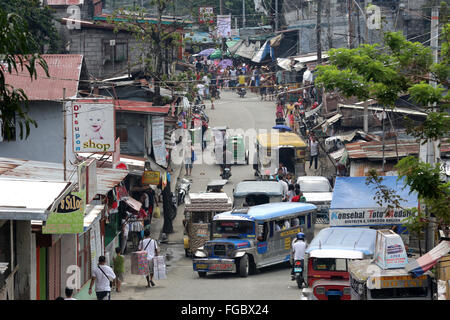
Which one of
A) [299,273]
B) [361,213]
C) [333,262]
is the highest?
[361,213]

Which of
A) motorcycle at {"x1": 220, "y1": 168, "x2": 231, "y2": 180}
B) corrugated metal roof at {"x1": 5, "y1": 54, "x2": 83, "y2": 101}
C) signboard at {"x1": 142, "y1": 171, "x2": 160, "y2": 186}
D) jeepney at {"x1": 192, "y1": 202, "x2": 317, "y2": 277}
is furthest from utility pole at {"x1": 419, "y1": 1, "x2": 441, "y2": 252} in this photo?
motorcycle at {"x1": 220, "y1": 168, "x2": 231, "y2": 180}

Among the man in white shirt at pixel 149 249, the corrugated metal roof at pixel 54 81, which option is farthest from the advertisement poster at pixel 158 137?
the man in white shirt at pixel 149 249

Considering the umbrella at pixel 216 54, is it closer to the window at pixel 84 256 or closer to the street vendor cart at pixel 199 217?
the street vendor cart at pixel 199 217

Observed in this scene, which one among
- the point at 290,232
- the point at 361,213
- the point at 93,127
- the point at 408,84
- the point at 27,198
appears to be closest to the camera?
the point at 408,84

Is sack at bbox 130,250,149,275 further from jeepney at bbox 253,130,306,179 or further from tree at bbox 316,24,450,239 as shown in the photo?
jeepney at bbox 253,130,306,179

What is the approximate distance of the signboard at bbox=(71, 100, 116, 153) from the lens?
858 inches

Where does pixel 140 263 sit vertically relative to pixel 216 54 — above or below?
below

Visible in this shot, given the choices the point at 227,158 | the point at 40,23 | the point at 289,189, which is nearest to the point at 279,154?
the point at 227,158

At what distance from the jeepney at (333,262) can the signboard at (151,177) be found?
9.87m

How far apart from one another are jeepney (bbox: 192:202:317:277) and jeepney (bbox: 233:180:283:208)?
10.4 ft

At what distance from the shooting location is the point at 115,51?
1494 inches

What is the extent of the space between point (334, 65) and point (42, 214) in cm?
550

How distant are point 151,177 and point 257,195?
12.7 feet

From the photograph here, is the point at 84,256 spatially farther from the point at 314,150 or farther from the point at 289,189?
the point at 314,150
